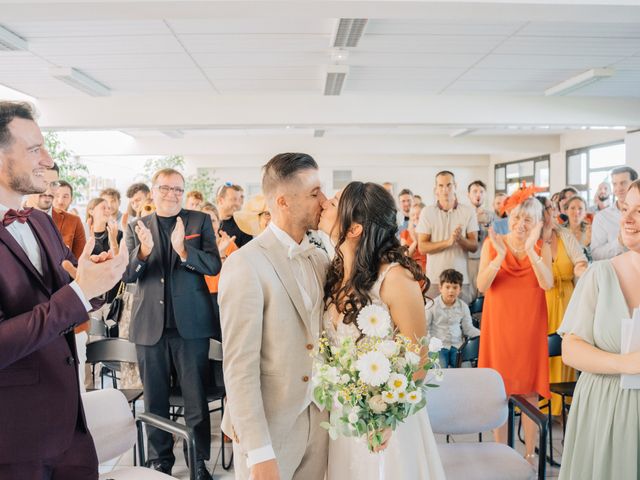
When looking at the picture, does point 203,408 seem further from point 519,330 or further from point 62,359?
point 519,330

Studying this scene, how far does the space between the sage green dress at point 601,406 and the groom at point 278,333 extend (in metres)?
0.97

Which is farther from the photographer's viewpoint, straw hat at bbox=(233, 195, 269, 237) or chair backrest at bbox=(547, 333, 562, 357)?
straw hat at bbox=(233, 195, 269, 237)

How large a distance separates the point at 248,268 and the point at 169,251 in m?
1.87

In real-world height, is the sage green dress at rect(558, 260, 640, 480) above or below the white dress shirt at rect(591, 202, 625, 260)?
below

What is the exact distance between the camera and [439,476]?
1.89 metres

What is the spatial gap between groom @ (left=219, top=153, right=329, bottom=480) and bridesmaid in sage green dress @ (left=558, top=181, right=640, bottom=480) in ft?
3.21

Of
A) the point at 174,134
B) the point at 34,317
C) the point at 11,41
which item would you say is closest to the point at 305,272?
the point at 34,317

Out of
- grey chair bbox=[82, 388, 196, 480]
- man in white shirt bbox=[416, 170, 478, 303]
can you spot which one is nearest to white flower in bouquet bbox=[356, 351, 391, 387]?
Result: grey chair bbox=[82, 388, 196, 480]

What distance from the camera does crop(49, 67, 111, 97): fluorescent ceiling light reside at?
6613mm

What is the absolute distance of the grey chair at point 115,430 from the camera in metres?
2.42

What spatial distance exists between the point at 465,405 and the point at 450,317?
88.3 inches

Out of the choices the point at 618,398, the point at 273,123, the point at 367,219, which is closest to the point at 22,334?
the point at 367,219

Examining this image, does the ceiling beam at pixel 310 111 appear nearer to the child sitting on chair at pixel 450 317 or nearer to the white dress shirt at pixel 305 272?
the child sitting on chair at pixel 450 317

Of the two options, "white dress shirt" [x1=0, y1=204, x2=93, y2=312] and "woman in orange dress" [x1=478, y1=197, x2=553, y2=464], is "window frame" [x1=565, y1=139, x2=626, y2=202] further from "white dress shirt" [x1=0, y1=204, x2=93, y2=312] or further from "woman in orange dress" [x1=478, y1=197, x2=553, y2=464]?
"white dress shirt" [x1=0, y1=204, x2=93, y2=312]
